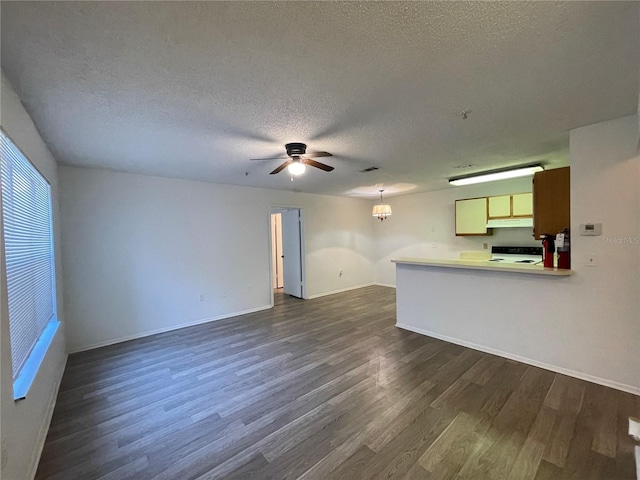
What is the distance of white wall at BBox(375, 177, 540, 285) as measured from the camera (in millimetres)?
5082

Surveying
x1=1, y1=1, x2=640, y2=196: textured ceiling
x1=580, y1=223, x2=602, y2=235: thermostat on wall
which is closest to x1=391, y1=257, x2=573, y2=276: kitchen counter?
x1=580, y1=223, x2=602, y2=235: thermostat on wall

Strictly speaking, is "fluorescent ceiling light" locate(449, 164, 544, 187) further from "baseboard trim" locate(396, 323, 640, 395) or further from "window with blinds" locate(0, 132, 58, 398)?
"window with blinds" locate(0, 132, 58, 398)

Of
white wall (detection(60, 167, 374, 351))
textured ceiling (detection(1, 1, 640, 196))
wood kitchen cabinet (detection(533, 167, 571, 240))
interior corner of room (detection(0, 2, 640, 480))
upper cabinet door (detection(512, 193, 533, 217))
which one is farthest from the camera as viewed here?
upper cabinet door (detection(512, 193, 533, 217))

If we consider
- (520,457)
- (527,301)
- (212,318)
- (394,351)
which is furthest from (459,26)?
(212,318)

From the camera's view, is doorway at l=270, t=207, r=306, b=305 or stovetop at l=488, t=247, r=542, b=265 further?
doorway at l=270, t=207, r=306, b=305

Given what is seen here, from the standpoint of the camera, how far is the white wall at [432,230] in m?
5.08

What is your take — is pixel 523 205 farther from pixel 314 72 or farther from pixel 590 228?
pixel 314 72

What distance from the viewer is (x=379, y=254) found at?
7.50 m

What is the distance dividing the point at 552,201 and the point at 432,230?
3.31 meters

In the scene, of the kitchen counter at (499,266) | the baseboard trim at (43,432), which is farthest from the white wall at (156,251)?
the kitchen counter at (499,266)

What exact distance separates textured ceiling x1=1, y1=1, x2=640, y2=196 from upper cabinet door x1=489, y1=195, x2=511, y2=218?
209cm

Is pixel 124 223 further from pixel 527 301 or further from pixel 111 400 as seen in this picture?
pixel 527 301

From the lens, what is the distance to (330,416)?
2.14 metres

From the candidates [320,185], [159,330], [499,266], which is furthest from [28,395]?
[320,185]
